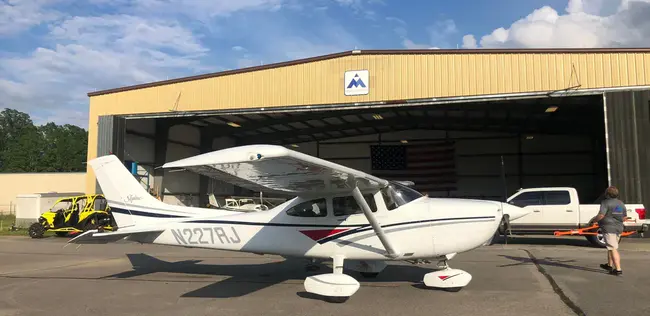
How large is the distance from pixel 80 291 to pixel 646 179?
16553 millimetres

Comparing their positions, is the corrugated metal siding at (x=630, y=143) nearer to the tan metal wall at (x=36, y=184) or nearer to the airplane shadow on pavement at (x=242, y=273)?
the airplane shadow on pavement at (x=242, y=273)

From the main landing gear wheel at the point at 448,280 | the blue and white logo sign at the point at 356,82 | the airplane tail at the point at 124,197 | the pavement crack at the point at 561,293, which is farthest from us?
the blue and white logo sign at the point at 356,82

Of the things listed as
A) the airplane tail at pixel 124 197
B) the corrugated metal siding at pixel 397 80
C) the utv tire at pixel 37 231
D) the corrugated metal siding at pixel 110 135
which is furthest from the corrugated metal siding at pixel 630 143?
the utv tire at pixel 37 231

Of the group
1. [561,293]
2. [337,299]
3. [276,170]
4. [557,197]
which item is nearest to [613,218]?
[561,293]

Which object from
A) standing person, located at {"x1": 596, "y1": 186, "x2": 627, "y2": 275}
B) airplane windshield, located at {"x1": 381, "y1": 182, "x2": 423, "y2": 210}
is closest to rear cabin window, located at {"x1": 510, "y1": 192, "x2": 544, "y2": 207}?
standing person, located at {"x1": 596, "y1": 186, "x2": 627, "y2": 275}

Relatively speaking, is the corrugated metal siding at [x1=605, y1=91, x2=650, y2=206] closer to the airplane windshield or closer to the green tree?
the airplane windshield

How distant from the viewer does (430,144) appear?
1223 inches

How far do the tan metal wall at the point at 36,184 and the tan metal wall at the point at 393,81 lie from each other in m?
20.7

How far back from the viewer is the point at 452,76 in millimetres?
16250

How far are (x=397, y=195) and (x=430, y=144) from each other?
24593 mm

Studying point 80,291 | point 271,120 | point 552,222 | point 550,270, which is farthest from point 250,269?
point 271,120

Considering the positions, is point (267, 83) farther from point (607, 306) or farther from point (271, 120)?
point (607, 306)

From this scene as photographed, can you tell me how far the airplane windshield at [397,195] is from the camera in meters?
7.19

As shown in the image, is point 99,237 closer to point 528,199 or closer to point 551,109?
point 528,199
